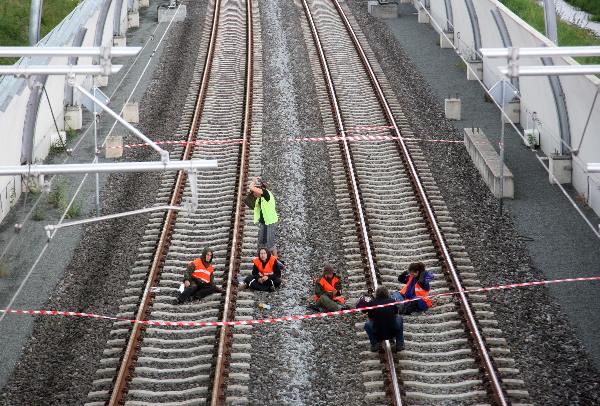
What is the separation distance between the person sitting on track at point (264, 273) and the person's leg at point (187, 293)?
0.74m

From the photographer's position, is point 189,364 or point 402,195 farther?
point 402,195

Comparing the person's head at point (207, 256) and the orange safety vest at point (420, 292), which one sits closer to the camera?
the orange safety vest at point (420, 292)

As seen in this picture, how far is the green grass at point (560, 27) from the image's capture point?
32463mm

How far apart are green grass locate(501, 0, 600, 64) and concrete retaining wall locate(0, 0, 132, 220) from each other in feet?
41.8

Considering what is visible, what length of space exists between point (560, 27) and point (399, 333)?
22273 mm

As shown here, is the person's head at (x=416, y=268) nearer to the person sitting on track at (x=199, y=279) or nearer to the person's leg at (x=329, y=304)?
the person's leg at (x=329, y=304)

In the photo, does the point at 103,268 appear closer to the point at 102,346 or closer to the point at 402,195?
the point at 102,346

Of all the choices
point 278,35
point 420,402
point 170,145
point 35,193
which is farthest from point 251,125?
point 420,402

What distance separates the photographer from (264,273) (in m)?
17.2

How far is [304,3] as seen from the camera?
130ft

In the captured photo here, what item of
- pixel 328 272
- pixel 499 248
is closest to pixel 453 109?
pixel 499 248

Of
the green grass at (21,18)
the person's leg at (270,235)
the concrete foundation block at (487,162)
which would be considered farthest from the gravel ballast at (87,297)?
the green grass at (21,18)

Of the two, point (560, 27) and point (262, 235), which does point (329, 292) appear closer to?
point (262, 235)

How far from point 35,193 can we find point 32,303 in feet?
18.1
